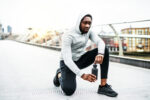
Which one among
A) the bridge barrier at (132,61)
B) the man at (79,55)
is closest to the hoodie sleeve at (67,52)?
the man at (79,55)

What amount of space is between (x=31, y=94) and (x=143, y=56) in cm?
290

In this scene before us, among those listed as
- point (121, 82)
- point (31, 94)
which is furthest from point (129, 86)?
point (31, 94)

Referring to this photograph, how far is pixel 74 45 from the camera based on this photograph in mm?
2547

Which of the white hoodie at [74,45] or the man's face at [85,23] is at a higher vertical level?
the man's face at [85,23]

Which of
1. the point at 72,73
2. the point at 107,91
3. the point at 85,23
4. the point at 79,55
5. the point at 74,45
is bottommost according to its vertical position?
the point at 107,91

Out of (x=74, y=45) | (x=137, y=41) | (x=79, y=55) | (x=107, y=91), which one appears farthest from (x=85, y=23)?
(x=137, y=41)

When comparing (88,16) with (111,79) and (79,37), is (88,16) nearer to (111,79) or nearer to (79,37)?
(79,37)

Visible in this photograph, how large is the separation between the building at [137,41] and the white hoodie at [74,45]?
2223 millimetres

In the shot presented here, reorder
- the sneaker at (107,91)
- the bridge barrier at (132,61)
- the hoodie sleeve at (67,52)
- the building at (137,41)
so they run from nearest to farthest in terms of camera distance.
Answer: the hoodie sleeve at (67,52)
the sneaker at (107,91)
the bridge barrier at (132,61)
the building at (137,41)

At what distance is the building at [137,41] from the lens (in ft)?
15.2

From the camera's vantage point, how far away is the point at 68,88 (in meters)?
2.43

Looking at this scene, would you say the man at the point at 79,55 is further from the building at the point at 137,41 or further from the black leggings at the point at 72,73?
the building at the point at 137,41

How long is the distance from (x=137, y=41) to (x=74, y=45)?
115 inches

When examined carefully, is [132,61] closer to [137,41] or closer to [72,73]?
[137,41]
